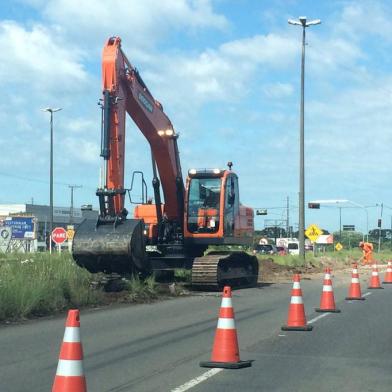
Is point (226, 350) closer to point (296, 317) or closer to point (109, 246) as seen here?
point (296, 317)

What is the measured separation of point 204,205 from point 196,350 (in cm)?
1102

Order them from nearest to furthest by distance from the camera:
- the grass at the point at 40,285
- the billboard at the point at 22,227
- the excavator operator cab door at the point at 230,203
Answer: the grass at the point at 40,285 < the excavator operator cab door at the point at 230,203 < the billboard at the point at 22,227

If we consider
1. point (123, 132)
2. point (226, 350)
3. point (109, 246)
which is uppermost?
point (123, 132)

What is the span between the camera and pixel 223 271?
20.1 m

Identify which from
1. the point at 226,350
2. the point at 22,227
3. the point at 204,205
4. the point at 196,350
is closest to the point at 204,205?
the point at 204,205

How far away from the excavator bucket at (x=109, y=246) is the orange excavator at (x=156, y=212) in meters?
0.02

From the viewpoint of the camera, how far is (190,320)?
12930mm

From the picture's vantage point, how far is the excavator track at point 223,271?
62.8 feet

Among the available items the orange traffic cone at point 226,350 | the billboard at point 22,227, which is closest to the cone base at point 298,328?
the orange traffic cone at point 226,350

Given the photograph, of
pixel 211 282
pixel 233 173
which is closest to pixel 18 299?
pixel 211 282

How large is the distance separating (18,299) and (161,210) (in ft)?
24.5

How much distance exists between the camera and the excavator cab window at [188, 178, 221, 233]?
792 inches

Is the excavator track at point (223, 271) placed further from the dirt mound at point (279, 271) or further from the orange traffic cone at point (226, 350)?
the orange traffic cone at point (226, 350)

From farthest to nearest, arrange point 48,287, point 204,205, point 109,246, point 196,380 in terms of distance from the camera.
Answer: point 204,205
point 109,246
point 48,287
point 196,380
